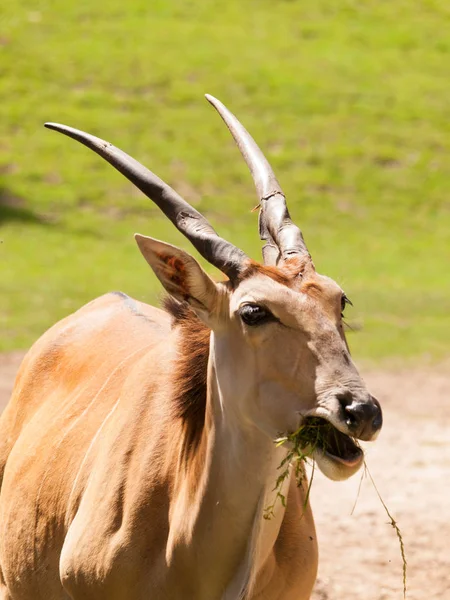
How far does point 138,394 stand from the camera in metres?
4.27

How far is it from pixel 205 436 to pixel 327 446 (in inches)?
23.0

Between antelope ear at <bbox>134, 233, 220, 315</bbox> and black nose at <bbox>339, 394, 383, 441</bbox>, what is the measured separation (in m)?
0.63

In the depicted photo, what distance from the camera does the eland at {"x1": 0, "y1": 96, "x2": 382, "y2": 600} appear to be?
3518mm

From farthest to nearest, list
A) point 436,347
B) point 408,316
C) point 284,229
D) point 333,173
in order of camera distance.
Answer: point 333,173 → point 408,316 → point 436,347 → point 284,229

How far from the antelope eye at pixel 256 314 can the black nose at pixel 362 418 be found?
15.9 inches

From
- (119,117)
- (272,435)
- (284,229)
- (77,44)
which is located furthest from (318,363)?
(77,44)

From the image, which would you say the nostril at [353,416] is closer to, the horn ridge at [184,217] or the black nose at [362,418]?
the black nose at [362,418]

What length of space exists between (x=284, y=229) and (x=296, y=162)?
19074 millimetres

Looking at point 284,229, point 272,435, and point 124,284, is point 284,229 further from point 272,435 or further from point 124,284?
point 124,284

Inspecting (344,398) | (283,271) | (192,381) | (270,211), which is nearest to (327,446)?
(344,398)

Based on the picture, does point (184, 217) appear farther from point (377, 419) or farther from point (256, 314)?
point (377, 419)

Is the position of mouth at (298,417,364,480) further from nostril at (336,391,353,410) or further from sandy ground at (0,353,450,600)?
sandy ground at (0,353,450,600)

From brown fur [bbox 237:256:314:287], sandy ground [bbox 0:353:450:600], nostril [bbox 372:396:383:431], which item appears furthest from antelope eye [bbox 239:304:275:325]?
sandy ground [bbox 0:353:450:600]

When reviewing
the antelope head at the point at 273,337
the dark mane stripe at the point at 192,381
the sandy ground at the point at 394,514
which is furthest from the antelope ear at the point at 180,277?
the sandy ground at the point at 394,514
